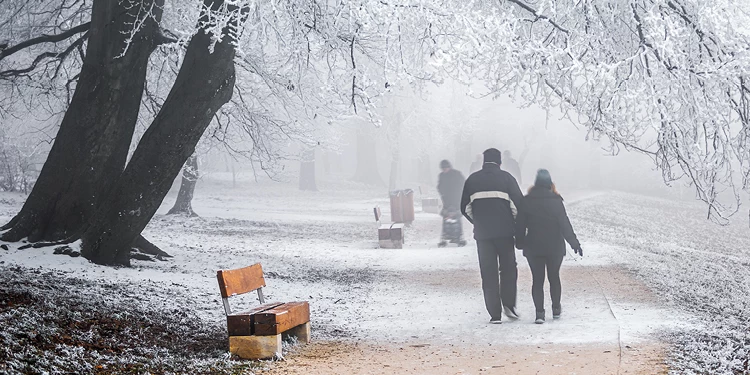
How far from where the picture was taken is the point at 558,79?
9.26 m

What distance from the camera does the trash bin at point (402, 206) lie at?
20875mm

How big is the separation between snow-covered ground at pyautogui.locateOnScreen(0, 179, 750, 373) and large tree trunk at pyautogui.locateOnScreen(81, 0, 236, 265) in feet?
1.48

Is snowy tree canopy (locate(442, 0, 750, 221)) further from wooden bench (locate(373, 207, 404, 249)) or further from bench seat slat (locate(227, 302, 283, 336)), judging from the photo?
wooden bench (locate(373, 207, 404, 249))

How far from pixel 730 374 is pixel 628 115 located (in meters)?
3.27

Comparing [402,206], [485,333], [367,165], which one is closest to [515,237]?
[485,333]

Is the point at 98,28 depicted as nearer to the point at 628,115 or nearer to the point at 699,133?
the point at 628,115

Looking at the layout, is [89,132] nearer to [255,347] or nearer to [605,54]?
A: [255,347]

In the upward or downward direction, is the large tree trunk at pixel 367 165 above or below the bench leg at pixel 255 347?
above

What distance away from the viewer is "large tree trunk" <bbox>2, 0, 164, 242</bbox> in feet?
33.8

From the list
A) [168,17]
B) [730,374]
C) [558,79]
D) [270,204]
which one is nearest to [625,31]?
[558,79]

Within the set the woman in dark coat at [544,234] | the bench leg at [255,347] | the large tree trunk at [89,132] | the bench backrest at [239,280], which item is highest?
the large tree trunk at [89,132]

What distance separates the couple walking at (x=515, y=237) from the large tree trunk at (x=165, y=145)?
3659 mm

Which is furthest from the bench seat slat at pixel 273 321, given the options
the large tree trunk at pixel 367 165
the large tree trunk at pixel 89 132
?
the large tree trunk at pixel 367 165

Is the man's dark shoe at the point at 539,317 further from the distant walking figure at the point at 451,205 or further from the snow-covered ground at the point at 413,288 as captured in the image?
the distant walking figure at the point at 451,205
